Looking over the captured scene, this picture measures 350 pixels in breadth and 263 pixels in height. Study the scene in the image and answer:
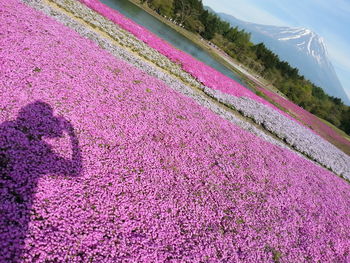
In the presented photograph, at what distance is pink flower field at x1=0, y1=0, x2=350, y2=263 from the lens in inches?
255

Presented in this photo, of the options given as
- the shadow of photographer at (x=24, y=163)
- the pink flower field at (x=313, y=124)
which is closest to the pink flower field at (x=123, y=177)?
the shadow of photographer at (x=24, y=163)

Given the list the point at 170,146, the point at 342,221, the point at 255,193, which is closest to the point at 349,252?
the point at 342,221

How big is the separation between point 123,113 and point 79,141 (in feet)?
11.5

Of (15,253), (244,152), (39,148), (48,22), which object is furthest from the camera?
(48,22)

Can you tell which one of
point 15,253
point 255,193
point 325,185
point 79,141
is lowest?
point 15,253

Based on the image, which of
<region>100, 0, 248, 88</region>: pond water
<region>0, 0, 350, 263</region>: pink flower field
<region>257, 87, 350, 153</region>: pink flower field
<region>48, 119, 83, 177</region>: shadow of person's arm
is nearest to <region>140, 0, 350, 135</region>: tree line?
<region>100, 0, 248, 88</region>: pond water

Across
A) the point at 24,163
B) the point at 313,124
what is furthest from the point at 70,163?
the point at 313,124

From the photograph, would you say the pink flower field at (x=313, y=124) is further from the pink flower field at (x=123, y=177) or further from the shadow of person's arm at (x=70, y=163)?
the shadow of person's arm at (x=70, y=163)

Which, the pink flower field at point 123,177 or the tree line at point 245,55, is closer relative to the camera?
the pink flower field at point 123,177

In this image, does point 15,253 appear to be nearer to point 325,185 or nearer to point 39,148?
point 39,148

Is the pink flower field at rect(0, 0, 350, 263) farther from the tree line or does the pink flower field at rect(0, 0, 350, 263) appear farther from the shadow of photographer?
the tree line

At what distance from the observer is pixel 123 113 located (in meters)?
12.3

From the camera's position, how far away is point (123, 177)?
29.1 ft

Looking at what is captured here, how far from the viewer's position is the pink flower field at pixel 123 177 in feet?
21.3
